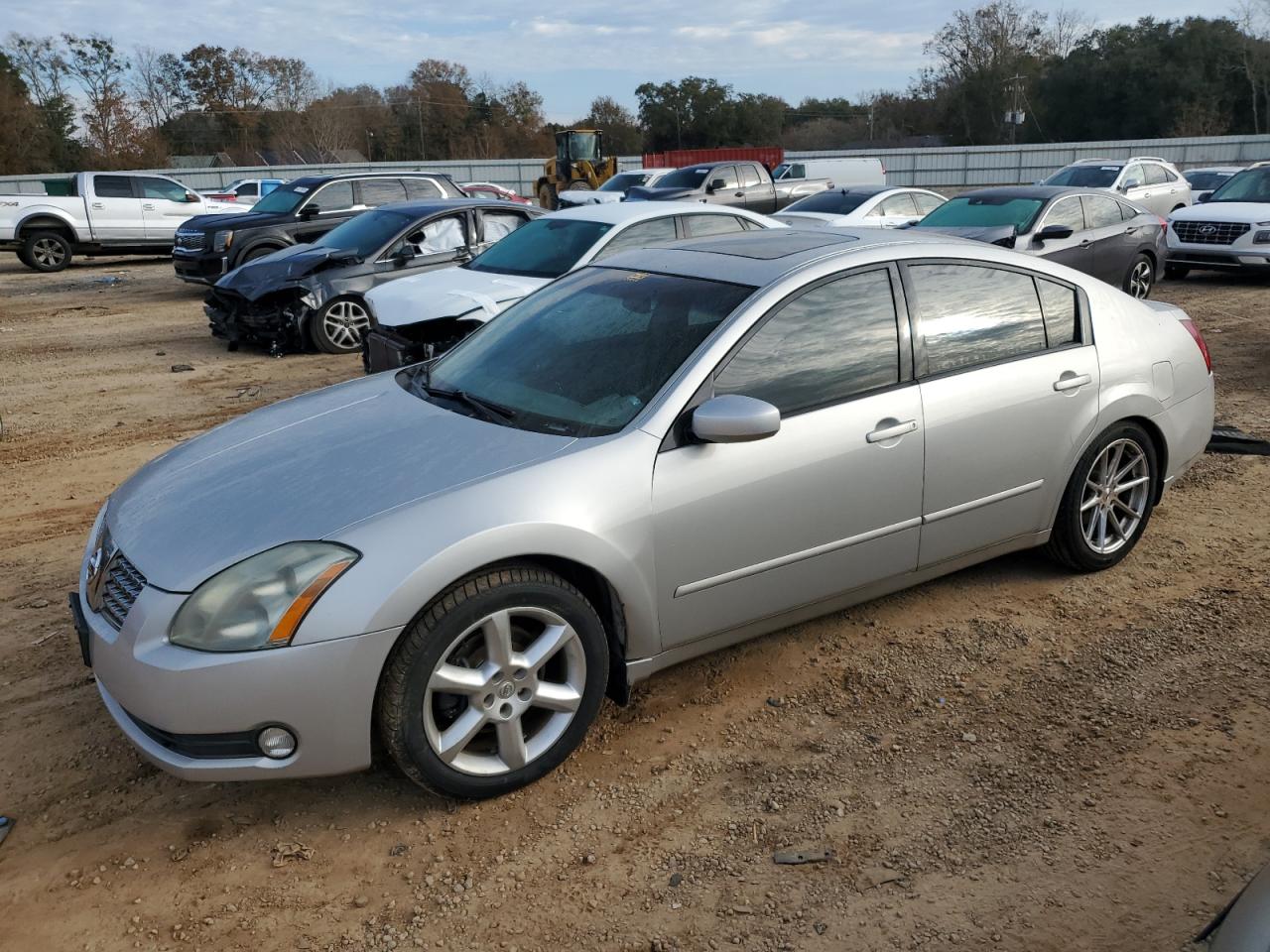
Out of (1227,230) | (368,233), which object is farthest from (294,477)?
(1227,230)

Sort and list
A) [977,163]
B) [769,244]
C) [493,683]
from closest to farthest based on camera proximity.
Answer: [493,683] → [769,244] → [977,163]

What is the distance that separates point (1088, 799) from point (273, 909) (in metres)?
2.42

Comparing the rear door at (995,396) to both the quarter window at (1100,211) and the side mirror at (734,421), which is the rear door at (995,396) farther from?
the quarter window at (1100,211)

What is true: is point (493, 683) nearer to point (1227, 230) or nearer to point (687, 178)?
point (1227, 230)

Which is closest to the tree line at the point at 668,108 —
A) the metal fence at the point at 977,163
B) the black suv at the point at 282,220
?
the metal fence at the point at 977,163

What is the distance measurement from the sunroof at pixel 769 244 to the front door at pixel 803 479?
307mm

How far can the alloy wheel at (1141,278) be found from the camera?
41.2ft

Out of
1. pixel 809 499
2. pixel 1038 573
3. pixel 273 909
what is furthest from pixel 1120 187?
pixel 273 909

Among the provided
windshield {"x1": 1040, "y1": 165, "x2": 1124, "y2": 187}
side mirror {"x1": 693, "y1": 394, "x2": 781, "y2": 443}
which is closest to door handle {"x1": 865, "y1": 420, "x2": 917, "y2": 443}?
side mirror {"x1": 693, "y1": 394, "x2": 781, "y2": 443}

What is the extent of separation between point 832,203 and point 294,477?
13.5 metres

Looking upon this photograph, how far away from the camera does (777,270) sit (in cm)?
385

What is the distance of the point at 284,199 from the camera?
1556 centimetres

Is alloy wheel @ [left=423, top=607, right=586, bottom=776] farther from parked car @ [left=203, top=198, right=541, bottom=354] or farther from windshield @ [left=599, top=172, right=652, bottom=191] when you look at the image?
windshield @ [left=599, top=172, right=652, bottom=191]

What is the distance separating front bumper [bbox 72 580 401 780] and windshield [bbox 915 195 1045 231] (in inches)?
411
